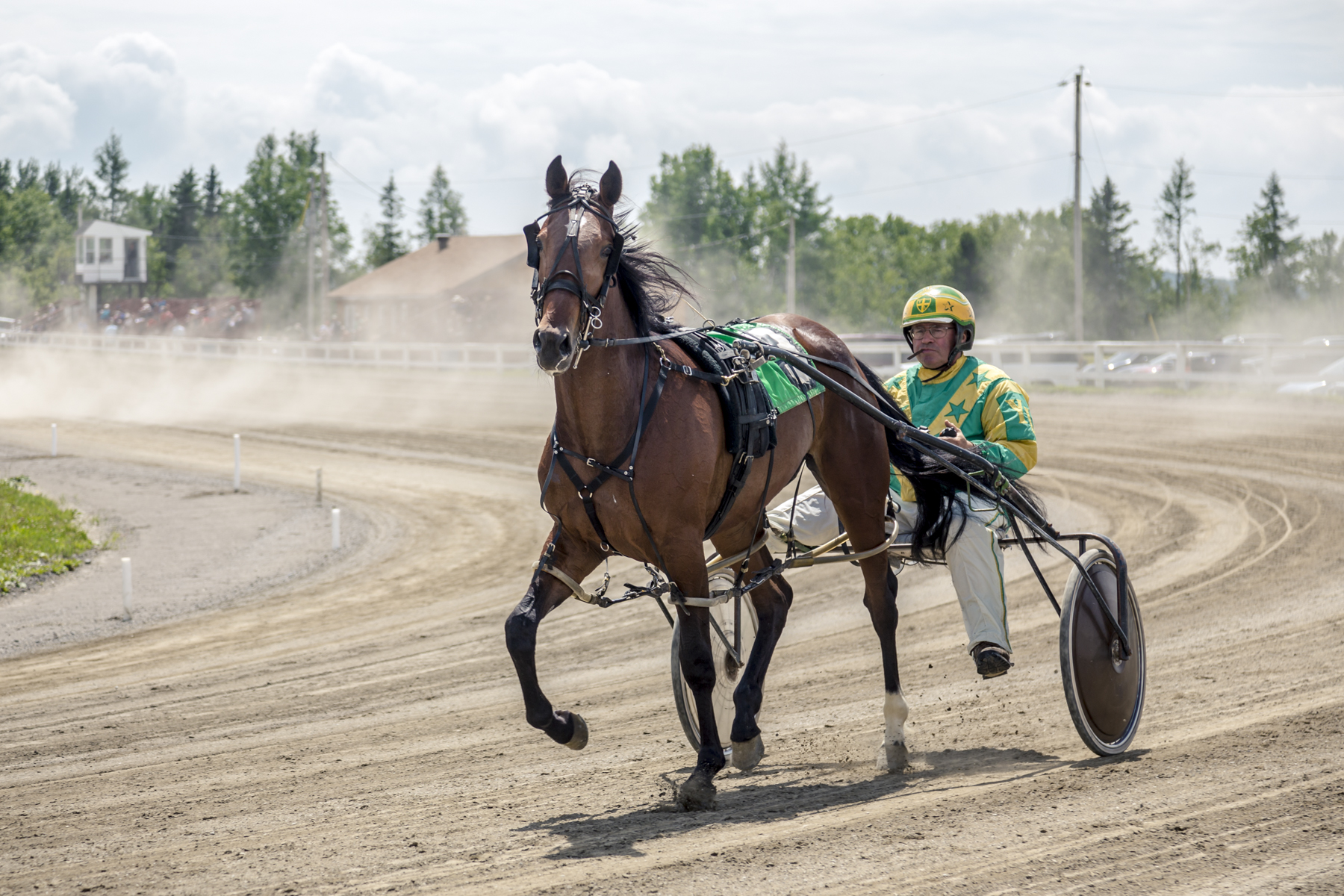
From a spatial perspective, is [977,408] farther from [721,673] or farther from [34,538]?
[34,538]

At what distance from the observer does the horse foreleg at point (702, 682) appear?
4500mm

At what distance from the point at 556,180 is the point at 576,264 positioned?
0.42m

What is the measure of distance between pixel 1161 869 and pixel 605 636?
4.80 metres

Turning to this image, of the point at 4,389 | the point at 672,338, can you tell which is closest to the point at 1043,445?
the point at 672,338

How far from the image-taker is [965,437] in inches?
218

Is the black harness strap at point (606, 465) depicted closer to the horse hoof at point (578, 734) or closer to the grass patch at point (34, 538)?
the horse hoof at point (578, 734)

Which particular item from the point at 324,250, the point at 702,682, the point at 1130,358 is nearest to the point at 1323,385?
the point at 1130,358

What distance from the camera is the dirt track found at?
12.6ft

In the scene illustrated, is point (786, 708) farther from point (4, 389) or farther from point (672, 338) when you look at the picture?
point (4, 389)

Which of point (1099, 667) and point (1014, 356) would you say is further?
point (1014, 356)

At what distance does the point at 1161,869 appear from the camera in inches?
146

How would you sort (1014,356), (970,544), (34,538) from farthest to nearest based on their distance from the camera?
(1014,356) → (34,538) → (970,544)

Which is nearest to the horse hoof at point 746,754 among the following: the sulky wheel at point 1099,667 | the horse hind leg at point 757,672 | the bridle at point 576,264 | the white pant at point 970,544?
the horse hind leg at point 757,672

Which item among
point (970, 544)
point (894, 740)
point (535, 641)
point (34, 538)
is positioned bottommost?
point (894, 740)
